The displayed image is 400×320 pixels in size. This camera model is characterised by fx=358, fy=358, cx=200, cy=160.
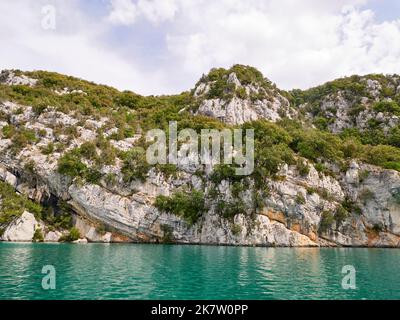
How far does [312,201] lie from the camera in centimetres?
5509

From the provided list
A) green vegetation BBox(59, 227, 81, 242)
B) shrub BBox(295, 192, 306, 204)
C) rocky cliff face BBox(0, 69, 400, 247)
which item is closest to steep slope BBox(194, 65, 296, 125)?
rocky cliff face BBox(0, 69, 400, 247)

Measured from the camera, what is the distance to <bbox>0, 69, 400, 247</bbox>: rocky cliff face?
53.0m

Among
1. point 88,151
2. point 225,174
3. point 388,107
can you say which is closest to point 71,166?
point 88,151

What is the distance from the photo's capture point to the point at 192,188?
5794cm

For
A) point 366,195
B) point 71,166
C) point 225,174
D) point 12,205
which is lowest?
point 12,205

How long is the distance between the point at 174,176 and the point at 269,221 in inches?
655

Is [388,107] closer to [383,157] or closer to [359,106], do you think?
[359,106]

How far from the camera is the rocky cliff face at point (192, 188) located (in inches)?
2087

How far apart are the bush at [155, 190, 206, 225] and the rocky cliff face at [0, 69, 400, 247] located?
22.3 inches

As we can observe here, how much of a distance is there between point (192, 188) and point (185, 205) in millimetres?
4260

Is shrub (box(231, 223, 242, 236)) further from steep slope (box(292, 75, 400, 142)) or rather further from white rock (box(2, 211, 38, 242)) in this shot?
steep slope (box(292, 75, 400, 142))

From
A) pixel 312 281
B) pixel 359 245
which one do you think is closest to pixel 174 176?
pixel 359 245

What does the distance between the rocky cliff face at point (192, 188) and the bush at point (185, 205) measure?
1.86 feet

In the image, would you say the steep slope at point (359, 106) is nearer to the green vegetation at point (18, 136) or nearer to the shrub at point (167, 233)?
the shrub at point (167, 233)
